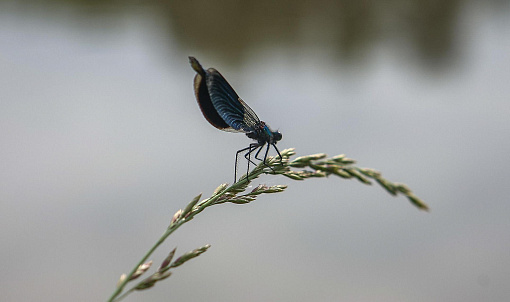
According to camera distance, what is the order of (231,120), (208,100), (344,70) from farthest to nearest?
(344,70) → (231,120) → (208,100)

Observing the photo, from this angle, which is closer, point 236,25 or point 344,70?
point 344,70

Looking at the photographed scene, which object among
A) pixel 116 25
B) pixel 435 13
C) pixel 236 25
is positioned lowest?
pixel 435 13

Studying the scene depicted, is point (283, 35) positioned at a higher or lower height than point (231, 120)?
higher

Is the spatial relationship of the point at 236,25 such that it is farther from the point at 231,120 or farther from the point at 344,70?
the point at 231,120

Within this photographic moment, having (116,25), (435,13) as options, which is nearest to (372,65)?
(435,13)

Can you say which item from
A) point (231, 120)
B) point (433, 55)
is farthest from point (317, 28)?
point (231, 120)

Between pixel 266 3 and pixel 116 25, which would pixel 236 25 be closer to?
pixel 266 3

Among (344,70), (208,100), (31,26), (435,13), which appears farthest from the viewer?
(435,13)
